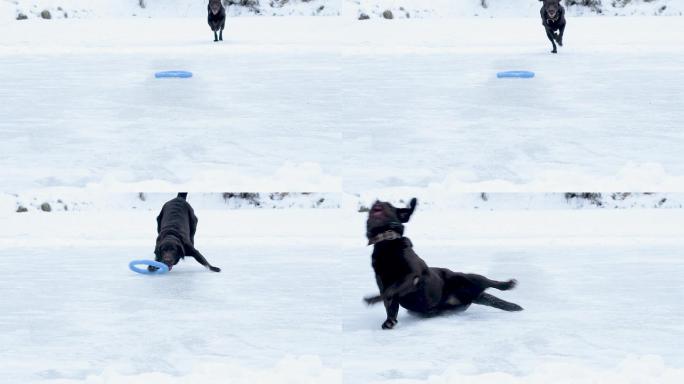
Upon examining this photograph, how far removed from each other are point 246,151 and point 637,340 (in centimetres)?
546

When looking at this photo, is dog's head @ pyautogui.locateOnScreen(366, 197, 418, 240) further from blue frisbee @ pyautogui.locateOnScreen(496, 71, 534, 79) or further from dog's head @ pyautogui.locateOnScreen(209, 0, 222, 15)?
dog's head @ pyautogui.locateOnScreen(209, 0, 222, 15)

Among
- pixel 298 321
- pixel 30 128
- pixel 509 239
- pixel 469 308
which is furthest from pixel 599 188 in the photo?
pixel 30 128

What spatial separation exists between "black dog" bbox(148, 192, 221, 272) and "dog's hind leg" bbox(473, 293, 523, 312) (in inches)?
93.5

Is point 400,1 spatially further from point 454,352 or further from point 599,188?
point 454,352

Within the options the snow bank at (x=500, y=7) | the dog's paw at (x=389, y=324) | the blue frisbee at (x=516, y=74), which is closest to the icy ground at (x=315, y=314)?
the dog's paw at (x=389, y=324)

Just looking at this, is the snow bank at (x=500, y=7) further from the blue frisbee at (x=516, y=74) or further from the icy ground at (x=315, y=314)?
the icy ground at (x=315, y=314)

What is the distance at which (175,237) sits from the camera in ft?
25.2

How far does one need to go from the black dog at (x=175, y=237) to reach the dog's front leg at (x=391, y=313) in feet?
7.52

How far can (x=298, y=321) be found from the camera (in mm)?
6230

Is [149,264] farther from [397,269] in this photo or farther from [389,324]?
[397,269]

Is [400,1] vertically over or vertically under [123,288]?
over

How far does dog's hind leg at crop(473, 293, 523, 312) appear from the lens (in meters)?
6.14

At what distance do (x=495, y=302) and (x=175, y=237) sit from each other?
2636 millimetres

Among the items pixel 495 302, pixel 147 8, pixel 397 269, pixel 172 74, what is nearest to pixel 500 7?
pixel 147 8
